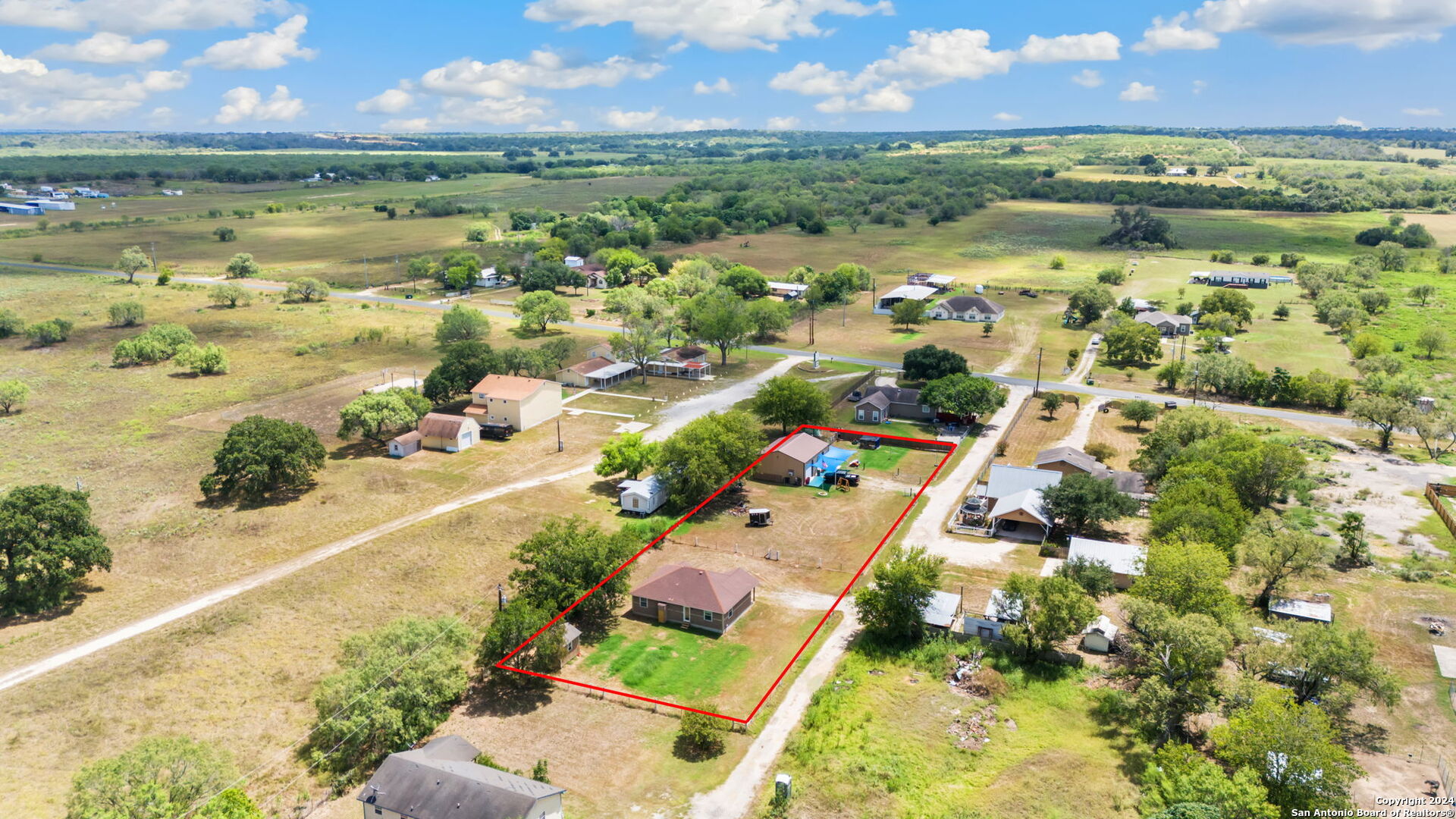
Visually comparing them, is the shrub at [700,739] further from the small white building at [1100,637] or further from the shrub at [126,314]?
the shrub at [126,314]

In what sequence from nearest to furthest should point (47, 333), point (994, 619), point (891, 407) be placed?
point (994, 619), point (891, 407), point (47, 333)

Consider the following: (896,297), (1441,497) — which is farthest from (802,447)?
(896,297)

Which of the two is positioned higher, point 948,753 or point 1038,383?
point 1038,383

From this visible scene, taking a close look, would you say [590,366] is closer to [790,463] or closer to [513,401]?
[513,401]

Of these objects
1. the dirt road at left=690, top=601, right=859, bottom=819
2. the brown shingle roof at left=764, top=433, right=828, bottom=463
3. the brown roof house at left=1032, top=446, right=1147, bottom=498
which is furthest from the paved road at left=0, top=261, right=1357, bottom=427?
the dirt road at left=690, top=601, right=859, bottom=819

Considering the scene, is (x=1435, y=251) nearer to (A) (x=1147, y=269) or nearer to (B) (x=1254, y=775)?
(A) (x=1147, y=269)

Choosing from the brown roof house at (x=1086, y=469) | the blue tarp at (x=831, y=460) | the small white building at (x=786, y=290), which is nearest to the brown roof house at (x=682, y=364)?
the blue tarp at (x=831, y=460)

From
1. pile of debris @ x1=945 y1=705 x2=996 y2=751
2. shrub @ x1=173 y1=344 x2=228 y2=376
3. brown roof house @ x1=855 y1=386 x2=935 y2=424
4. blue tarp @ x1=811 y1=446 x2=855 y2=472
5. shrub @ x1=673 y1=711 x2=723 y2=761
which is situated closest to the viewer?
shrub @ x1=673 y1=711 x2=723 y2=761

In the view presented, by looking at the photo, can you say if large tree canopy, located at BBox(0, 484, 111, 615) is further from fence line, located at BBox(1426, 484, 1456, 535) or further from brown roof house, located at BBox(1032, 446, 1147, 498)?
fence line, located at BBox(1426, 484, 1456, 535)
